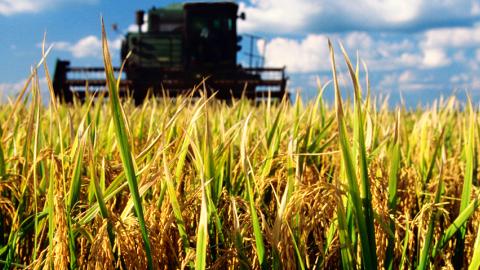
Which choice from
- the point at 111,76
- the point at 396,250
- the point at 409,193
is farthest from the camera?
the point at 409,193

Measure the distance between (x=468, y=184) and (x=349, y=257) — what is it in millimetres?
397

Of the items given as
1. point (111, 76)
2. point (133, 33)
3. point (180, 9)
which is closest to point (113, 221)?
point (111, 76)

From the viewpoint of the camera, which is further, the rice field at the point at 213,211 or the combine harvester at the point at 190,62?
the combine harvester at the point at 190,62

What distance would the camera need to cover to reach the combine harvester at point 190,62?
12898 millimetres

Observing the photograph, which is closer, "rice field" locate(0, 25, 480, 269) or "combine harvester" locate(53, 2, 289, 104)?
"rice field" locate(0, 25, 480, 269)

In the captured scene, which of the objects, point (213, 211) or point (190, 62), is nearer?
point (213, 211)

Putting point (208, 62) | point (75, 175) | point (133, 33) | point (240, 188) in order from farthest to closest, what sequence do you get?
point (133, 33)
point (208, 62)
point (240, 188)
point (75, 175)

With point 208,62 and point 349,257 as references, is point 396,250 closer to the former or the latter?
point 349,257

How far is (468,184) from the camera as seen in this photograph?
1.26 m

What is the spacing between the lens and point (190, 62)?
1384 cm

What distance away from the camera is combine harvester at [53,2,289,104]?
42.3ft

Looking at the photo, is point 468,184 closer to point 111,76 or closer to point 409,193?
point 409,193

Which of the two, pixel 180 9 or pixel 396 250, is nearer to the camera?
pixel 396 250

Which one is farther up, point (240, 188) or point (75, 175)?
point (75, 175)
